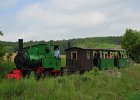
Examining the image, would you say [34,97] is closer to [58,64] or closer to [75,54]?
[58,64]

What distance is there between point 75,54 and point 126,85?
11.0 metres

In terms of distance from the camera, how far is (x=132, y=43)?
213ft

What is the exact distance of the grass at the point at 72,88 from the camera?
17922 mm

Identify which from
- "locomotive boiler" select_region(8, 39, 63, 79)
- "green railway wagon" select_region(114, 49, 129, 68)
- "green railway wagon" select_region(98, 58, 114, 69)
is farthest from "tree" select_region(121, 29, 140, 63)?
"locomotive boiler" select_region(8, 39, 63, 79)

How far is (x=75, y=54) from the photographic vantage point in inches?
1494

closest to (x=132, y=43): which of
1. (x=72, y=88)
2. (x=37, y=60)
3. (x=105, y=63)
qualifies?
(x=105, y=63)

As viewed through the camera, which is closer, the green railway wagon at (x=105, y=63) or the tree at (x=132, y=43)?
the green railway wagon at (x=105, y=63)

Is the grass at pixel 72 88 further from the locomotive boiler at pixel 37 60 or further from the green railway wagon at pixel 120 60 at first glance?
the green railway wagon at pixel 120 60

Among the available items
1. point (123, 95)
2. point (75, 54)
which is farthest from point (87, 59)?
point (123, 95)

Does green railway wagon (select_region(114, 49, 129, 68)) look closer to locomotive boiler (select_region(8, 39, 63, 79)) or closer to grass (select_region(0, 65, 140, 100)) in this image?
locomotive boiler (select_region(8, 39, 63, 79))

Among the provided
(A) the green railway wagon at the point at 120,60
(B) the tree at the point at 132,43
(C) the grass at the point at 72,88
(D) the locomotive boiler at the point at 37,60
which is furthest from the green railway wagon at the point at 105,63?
(B) the tree at the point at 132,43

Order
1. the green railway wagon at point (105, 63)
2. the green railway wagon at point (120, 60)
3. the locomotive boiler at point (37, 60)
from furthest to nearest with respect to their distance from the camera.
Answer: the green railway wagon at point (120, 60) → the green railway wagon at point (105, 63) → the locomotive boiler at point (37, 60)

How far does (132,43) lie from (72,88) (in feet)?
148

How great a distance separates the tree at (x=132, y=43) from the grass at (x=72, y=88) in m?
35.0
